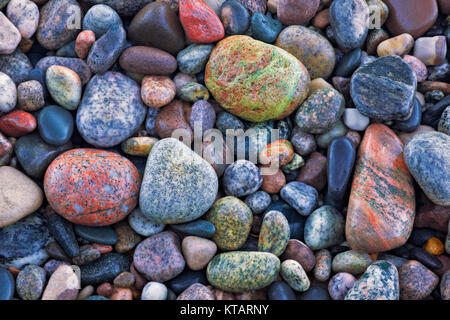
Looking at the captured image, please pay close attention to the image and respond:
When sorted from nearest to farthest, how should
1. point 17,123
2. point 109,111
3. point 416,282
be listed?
point 416,282 < point 17,123 < point 109,111

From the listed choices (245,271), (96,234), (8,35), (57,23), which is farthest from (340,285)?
(8,35)

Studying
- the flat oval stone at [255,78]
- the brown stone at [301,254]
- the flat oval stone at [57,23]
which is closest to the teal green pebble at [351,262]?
the brown stone at [301,254]

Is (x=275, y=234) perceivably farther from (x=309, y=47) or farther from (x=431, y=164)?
(x=309, y=47)

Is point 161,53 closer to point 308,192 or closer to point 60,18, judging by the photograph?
point 60,18

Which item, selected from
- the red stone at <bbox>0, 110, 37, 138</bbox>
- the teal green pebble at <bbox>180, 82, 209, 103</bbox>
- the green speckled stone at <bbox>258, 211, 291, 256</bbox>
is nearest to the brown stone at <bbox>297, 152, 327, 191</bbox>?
the green speckled stone at <bbox>258, 211, 291, 256</bbox>

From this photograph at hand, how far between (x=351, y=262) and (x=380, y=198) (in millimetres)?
511

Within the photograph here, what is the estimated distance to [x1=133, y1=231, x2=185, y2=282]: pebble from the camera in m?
2.53

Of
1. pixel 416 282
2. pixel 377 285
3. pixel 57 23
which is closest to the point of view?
pixel 377 285

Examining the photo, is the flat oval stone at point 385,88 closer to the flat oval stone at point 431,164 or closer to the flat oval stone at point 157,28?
the flat oval stone at point 431,164

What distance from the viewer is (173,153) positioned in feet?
8.58

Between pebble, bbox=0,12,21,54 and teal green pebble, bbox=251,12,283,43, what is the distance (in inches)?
74.2

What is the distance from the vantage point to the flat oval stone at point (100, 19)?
2842 millimetres

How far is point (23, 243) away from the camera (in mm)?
2561
